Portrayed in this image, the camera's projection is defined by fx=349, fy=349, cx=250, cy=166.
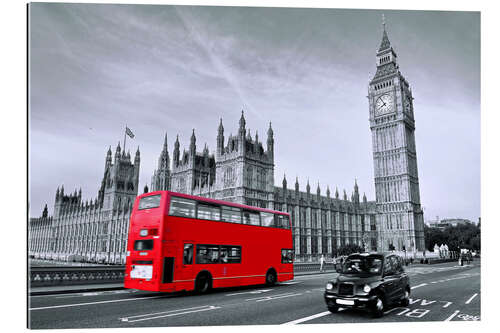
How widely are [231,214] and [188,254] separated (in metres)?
2.92

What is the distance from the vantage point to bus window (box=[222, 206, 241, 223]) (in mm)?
15664

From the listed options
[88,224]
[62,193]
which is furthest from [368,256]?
[62,193]

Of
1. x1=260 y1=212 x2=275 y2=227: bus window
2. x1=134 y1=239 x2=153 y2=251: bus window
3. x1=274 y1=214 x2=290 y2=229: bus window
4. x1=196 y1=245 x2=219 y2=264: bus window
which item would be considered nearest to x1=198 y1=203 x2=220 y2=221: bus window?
x1=196 y1=245 x2=219 y2=264: bus window

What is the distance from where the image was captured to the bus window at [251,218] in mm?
16730

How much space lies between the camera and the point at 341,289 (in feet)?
32.1

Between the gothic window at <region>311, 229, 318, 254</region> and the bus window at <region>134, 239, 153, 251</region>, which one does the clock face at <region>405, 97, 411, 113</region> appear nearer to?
the gothic window at <region>311, 229, 318, 254</region>

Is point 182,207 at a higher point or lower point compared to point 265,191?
lower

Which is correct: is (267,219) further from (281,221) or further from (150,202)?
(150,202)

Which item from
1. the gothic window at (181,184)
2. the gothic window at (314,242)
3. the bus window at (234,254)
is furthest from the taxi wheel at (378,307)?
the gothic window at (314,242)

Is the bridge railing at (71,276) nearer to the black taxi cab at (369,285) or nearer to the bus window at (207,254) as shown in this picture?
the bus window at (207,254)

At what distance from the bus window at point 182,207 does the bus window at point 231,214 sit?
176 centimetres

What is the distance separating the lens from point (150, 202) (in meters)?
13.9

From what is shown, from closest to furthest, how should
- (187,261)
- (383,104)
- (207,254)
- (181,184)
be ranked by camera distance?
(187,261)
(207,254)
(181,184)
(383,104)

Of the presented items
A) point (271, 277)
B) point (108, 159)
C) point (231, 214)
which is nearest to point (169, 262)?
point (231, 214)
